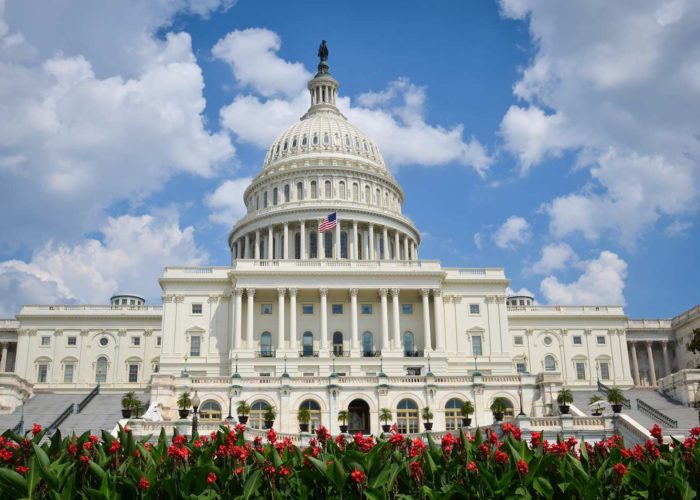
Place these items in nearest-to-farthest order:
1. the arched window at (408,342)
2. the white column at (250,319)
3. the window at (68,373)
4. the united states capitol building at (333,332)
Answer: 1. the united states capitol building at (333,332)
2. the white column at (250,319)
3. the arched window at (408,342)
4. the window at (68,373)

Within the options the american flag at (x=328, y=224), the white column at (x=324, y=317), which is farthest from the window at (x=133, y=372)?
the white column at (x=324, y=317)

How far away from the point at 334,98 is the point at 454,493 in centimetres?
12331

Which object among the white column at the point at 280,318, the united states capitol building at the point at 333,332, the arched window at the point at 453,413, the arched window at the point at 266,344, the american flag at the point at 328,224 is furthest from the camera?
the american flag at the point at 328,224

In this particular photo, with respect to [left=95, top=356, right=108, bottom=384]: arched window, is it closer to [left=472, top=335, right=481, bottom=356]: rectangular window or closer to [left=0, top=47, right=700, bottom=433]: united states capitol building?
[left=0, top=47, right=700, bottom=433]: united states capitol building

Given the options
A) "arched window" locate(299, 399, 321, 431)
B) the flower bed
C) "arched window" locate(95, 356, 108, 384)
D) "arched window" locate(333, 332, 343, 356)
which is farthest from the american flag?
the flower bed

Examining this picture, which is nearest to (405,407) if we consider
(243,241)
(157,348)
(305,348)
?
(305,348)

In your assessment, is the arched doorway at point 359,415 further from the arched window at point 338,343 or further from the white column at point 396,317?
the arched window at point 338,343

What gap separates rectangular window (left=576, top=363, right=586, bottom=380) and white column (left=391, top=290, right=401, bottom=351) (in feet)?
96.5

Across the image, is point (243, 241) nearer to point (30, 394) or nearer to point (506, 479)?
point (30, 394)

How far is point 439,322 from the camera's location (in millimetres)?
80750

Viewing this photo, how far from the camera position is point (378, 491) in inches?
567

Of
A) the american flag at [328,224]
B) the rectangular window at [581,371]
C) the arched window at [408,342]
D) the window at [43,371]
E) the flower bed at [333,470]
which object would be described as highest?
the american flag at [328,224]

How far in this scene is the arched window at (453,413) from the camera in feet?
185

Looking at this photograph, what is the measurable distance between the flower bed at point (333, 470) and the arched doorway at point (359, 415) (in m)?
41.0
